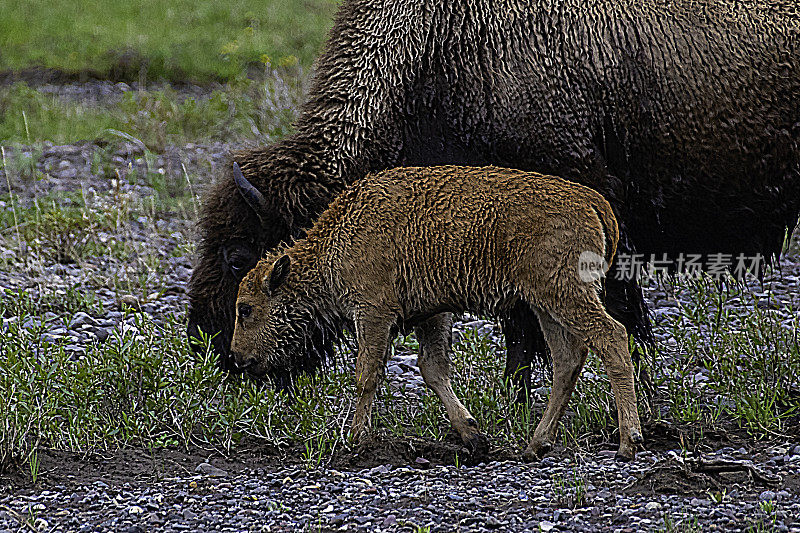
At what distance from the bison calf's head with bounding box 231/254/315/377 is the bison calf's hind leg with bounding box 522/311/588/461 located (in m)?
1.20

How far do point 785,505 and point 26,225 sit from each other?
732 cm

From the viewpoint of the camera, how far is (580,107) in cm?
611

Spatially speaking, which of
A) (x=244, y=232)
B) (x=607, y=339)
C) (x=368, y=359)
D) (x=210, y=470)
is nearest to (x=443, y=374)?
(x=368, y=359)

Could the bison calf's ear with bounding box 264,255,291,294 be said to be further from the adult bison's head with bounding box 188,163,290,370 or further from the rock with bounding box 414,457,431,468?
the rock with bounding box 414,457,431,468

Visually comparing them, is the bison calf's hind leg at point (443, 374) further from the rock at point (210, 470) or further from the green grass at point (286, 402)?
the rock at point (210, 470)

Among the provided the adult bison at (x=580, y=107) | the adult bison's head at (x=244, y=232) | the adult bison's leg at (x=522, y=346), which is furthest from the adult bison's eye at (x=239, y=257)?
Result: the adult bison's leg at (x=522, y=346)

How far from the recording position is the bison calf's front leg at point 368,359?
201 inches

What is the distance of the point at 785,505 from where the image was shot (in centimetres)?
420

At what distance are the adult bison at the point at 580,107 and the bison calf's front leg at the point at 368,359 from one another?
A: 1043mm

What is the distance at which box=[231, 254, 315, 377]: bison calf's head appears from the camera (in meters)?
5.31

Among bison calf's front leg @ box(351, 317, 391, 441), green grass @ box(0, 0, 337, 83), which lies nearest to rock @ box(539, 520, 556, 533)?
bison calf's front leg @ box(351, 317, 391, 441)

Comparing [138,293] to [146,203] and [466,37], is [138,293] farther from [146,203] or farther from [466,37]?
[466,37]

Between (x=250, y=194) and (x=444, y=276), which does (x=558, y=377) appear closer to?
(x=444, y=276)

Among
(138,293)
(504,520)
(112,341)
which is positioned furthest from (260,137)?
(504,520)
